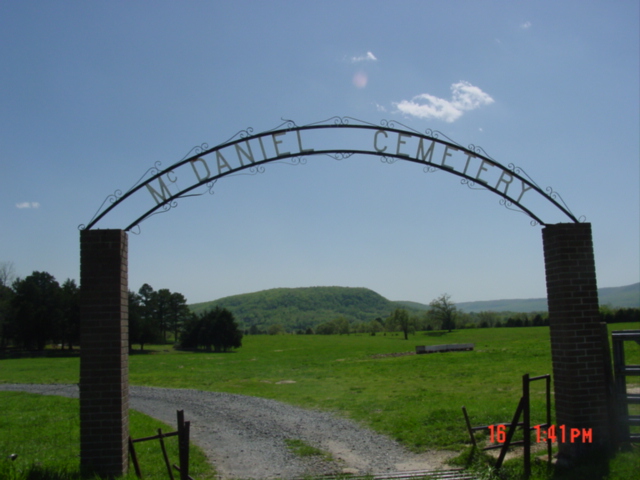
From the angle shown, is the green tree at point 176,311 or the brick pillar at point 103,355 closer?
the brick pillar at point 103,355

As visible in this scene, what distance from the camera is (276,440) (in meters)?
10.3

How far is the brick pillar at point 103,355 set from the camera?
5930mm

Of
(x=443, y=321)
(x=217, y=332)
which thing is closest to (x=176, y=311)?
(x=217, y=332)

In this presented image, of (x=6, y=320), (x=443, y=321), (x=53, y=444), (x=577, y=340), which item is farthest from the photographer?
(x=443, y=321)

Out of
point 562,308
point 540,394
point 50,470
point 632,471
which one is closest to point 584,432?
point 632,471

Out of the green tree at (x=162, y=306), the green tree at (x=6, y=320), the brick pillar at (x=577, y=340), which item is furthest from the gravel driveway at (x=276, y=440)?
the green tree at (x=162, y=306)

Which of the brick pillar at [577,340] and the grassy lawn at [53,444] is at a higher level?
the brick pillar at [577,340]

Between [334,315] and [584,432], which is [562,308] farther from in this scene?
[334,315]

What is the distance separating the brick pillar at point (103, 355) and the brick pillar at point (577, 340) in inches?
227

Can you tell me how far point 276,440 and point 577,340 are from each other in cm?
635

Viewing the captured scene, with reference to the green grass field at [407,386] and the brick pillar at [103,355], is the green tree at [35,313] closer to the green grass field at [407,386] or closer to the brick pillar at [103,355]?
the green grass field at [407,386]

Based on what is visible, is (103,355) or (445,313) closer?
(103,355)

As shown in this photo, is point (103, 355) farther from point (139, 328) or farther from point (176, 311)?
point (176, 311)

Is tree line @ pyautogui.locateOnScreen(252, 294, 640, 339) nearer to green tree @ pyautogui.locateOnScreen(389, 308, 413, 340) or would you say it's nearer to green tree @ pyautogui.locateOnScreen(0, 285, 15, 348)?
green tree @ pyautogui.locateOnScreen(389, 308, 413, 340)
